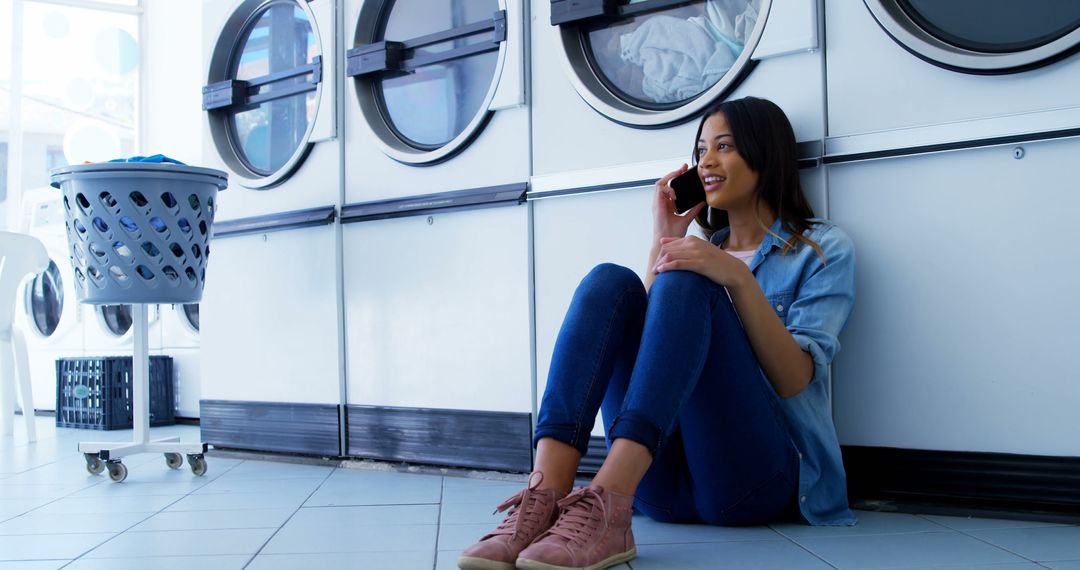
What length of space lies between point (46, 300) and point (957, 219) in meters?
5.06

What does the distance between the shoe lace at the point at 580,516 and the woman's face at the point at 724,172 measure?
82 cm

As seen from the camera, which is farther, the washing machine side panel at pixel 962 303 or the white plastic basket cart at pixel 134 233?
the white plastic basket cart at pixel 134 233

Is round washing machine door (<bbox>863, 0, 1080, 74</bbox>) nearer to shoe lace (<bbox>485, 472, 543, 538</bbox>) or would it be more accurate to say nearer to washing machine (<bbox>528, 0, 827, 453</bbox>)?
washing machine (<bbox>528, 0, 827, 453</bbox>)

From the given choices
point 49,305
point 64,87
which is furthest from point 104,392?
point 64,87

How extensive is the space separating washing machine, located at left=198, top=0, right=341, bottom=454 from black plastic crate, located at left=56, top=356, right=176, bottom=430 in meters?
1.12

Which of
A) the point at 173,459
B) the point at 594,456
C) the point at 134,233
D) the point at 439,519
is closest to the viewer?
the point at 439,519

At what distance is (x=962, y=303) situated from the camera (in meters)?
1.96

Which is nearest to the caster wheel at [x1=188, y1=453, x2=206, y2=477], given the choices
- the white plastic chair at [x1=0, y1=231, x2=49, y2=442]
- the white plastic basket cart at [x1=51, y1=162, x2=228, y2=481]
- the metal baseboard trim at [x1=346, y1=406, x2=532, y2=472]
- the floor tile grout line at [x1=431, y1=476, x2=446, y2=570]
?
the white plastic basket cart at [x1=51, y1=162, x2=228, y2=481]

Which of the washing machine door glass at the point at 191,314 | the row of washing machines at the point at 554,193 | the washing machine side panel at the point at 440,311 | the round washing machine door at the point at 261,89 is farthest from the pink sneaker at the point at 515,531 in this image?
the washing machine door glass at the point at 191,314

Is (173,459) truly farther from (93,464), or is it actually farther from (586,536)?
(586,536)

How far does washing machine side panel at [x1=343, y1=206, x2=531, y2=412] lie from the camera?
261 cm

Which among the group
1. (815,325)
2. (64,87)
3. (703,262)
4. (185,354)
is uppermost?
(64,87)

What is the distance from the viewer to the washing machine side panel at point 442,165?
2615 mm

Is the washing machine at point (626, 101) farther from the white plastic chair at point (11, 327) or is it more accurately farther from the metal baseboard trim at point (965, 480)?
the white plastic chair at point (11, 327)
